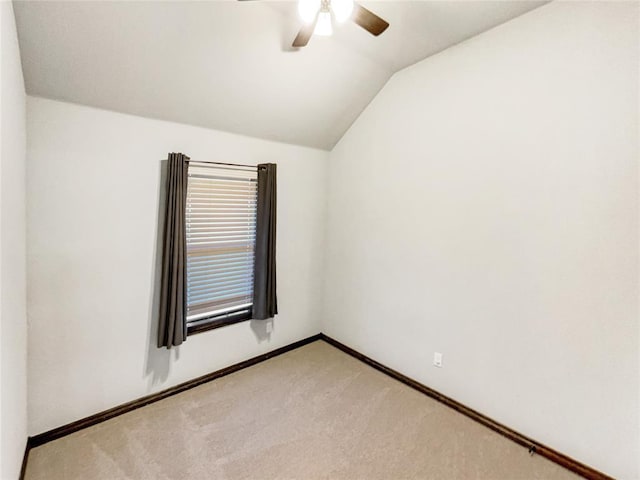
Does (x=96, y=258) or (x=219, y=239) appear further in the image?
(x=219, y=239)

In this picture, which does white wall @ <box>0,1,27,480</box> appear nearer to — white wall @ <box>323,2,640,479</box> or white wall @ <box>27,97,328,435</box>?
white wall @ <box>27,97,328,435</box>

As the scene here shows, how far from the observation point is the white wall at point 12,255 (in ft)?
4.30

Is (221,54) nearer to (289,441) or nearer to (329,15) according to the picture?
(329,15)

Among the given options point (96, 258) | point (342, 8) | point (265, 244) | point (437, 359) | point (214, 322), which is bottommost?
point (437, 359)

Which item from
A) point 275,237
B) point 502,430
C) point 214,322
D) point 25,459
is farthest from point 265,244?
point 502,430

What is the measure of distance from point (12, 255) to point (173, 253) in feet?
3.19

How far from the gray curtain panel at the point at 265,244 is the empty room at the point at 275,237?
2cm

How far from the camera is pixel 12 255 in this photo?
1522 millimetres

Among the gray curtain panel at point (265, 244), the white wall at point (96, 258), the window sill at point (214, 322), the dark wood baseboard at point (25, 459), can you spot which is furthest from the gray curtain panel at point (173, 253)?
the dark wood baseboard at point (25, 459)

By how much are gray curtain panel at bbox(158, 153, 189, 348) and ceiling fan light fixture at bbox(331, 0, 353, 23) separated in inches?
57.9

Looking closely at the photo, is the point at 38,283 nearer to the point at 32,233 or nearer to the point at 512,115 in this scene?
the point at 32,233

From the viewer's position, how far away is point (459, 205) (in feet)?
8.28

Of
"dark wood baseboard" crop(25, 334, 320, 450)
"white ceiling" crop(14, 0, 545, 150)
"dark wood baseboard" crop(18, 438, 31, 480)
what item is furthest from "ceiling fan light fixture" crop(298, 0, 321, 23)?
"dark wood baseboard" crop(18, 438, 31, 480)

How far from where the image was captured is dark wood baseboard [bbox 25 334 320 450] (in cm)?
208
